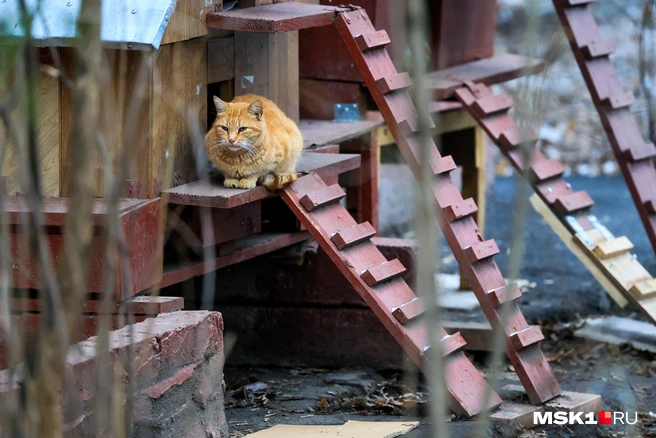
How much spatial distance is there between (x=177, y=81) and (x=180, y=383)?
1.55 metres

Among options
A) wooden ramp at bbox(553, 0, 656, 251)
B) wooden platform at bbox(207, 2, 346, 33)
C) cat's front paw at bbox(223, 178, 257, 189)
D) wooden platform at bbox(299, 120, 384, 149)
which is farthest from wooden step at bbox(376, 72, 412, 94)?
wooden ramp at bbox(553, 0, 656, 251)

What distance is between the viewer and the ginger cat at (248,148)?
476cm

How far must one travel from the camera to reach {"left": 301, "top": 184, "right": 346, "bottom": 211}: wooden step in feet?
15.8

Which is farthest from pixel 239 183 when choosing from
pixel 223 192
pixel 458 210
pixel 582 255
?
pixel 582 255

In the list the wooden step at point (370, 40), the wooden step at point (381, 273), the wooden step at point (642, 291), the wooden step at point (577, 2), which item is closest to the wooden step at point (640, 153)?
the wooden step at point (642, 291)

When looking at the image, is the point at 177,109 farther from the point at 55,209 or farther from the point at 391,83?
the point at 391,83

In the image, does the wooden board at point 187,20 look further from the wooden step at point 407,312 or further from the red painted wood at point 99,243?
the wooden step at point 407,312

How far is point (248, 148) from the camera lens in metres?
4.79

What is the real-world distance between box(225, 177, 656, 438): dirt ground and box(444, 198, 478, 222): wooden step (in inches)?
39.6

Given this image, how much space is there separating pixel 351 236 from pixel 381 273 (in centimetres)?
25

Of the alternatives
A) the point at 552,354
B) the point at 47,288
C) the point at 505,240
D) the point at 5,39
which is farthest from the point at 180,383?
the point at 505,240

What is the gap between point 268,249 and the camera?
215 inches

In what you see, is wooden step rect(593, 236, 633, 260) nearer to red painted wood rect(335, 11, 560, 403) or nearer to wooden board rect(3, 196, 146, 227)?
red painted wood rect(335, 11, 560, 403)

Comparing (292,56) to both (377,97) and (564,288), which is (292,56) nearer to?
(377,97)
